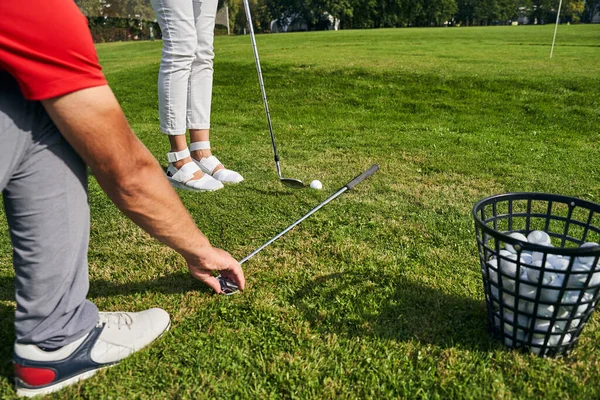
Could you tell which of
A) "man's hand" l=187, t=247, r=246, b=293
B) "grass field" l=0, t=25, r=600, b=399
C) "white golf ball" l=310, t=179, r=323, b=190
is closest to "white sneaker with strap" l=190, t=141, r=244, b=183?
"grass field" l=0, t=25, r=600, b=399

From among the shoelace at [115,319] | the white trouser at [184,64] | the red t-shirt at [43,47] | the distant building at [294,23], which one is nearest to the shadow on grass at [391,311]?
the shoelace at [115,319]

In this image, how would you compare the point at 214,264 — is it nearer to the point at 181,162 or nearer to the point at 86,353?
the point at 86,353

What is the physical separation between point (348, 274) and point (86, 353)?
1.23 meters

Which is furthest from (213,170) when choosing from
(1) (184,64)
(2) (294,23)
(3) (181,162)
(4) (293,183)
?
(2) (294,23)

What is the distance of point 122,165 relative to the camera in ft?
4.71

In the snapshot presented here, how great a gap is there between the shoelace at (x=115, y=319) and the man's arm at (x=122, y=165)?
0.37 m

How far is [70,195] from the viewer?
153cm

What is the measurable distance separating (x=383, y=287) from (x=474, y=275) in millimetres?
477

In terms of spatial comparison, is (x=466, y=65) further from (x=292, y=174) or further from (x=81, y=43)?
(x=81, y=43)

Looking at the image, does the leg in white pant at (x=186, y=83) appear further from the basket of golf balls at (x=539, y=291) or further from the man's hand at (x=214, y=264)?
the basket of golf balls at (x=539, y=291)

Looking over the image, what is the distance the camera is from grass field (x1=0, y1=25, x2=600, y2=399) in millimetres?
→ 1679

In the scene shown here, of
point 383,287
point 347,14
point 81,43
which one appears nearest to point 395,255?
point 383,287

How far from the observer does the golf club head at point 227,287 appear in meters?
2.20

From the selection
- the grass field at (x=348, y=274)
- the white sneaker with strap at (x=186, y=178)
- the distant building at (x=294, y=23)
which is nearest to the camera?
the grass field at (x=348, y=274)
